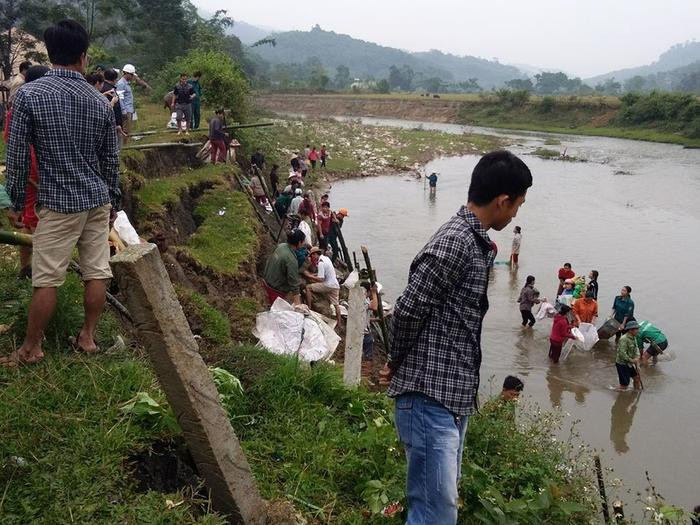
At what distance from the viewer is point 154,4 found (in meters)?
30.0

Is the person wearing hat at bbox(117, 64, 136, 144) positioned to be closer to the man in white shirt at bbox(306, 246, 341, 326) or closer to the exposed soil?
the man in white shirt at bbox(306, 246, 341, 326)

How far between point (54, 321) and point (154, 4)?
30413 millimetres

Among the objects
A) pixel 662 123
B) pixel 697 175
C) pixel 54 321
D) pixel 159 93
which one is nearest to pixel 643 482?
pixel 54 321

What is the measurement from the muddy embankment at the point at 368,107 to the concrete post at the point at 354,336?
206 feet

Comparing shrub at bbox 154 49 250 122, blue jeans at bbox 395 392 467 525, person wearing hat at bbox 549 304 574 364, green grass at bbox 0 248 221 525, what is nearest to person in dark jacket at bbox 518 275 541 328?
person wearing hat at bbox 549 304 574 364

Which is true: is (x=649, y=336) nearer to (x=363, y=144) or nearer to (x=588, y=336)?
(x=588, y=336)

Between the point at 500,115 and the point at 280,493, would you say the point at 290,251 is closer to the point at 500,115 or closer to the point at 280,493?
the point at 280,493

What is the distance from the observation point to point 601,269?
15.8m

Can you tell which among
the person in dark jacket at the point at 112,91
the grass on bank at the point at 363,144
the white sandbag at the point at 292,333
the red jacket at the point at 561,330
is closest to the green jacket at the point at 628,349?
the red jacket at the point at 561,330

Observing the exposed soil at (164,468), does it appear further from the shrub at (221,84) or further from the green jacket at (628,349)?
the shrub at (221,84)

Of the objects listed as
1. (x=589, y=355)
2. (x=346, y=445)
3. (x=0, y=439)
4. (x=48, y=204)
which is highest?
(x=48, y=204)

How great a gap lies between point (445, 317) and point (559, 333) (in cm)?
816

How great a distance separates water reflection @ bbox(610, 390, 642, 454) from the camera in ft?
25.8

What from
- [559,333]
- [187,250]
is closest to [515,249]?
[559,333]
